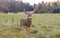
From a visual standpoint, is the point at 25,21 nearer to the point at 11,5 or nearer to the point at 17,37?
the point at 17,37

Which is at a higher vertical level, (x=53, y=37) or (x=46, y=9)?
(x=53, y=37)

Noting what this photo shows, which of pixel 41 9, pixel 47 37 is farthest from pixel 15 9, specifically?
pixel 47 37

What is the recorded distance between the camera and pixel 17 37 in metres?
5.04

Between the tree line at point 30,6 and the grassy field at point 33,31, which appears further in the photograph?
the tree line at point 30,6

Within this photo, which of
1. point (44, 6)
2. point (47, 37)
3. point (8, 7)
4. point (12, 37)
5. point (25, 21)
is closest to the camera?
point (12, 37)

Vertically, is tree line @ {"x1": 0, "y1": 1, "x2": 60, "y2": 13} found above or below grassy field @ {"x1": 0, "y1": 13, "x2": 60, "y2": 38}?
below

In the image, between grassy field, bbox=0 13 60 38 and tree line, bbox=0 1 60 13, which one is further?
tree line, bbox=0 1 60 13

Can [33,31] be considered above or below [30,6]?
above

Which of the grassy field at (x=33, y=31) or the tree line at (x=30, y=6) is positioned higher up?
the grassy field at (x=33, y=31)

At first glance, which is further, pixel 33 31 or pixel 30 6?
pixel 30 6

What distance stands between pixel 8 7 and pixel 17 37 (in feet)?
79.3

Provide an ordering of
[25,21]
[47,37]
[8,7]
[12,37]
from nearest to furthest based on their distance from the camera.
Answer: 1. [12,37]
2. [47,37]
3. [25,21]
4. [8,7]

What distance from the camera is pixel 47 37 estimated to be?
5289mm

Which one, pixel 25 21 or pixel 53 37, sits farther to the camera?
pixel 25 21
